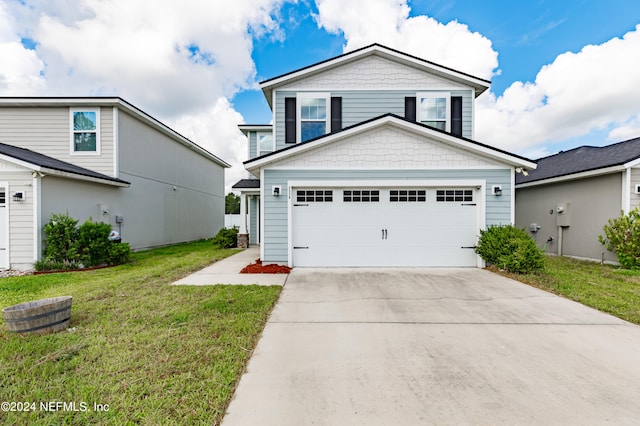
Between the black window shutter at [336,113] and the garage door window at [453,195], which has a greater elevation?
the black window shutter at [336,113]

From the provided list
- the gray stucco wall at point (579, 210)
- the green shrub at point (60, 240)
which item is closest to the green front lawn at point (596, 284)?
the gray stucco wall at point (579, 210)

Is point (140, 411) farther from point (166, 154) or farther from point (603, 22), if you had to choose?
point (603, 22)

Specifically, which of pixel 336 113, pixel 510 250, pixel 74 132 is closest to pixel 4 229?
pixel 74 132

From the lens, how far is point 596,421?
215cm

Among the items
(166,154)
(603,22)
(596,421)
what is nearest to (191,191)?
(166,154)

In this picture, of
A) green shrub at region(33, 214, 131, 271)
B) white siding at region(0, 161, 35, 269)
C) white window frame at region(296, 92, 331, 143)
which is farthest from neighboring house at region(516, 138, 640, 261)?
white siding at region(0, 161, 35, 269)

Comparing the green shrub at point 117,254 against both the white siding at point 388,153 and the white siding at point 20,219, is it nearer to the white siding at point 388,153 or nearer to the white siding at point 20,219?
the white siding at point 20,219

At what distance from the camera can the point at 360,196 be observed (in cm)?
798

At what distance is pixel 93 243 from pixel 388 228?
8561mm

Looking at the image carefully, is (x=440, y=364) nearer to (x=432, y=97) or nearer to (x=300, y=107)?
(x=300, y=107)

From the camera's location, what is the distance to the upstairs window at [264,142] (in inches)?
554

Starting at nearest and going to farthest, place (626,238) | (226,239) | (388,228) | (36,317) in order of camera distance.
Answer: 1. (36,317)
2. (626,238)
3. (388,228)
4. (226,239)

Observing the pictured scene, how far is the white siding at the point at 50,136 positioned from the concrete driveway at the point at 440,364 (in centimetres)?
1045

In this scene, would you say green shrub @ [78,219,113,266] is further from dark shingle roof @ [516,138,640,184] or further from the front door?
dark shingle roof @ [516,138,640,184]
